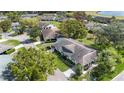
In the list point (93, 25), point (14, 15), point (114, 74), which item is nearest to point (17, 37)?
point (14, 15)

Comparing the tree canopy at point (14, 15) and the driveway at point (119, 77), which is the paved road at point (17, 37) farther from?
the driveway at point (119, 77)

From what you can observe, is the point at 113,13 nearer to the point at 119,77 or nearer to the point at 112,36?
the point at 112,36
